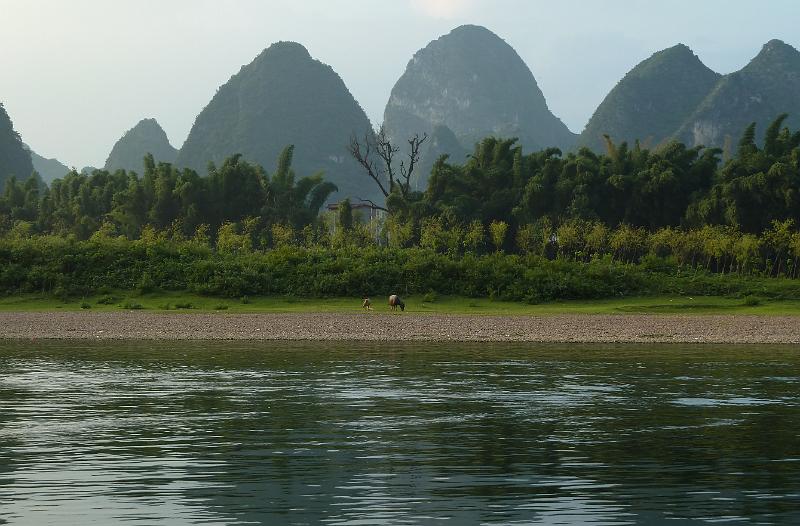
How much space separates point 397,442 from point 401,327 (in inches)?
843

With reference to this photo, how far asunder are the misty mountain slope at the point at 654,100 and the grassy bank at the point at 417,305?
140 metres

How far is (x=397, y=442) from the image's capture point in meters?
13.8

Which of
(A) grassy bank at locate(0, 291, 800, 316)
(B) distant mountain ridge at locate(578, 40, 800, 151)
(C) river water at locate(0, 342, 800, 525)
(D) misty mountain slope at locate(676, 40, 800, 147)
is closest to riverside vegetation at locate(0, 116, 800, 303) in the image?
(A) grassy bank at locate(0, 291, 800, 316)

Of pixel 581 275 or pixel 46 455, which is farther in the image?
pixel 581 275

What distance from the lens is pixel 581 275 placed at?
48906mm

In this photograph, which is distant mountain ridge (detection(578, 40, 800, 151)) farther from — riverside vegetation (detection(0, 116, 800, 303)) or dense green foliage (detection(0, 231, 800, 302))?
dense green foliage (detection(0, 231, 800, 302))

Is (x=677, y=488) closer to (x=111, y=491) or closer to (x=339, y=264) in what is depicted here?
(x=111, y=491)

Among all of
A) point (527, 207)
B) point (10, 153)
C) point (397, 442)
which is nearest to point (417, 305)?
point (527, 207)

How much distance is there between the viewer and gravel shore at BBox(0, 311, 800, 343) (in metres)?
32.6

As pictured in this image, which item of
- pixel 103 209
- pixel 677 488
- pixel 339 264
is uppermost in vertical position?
pixel 103 209

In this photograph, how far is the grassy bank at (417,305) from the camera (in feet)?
142

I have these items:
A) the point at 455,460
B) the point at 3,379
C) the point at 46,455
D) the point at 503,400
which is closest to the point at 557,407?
the point at 503,400

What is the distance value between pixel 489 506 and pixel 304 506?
1.88 m

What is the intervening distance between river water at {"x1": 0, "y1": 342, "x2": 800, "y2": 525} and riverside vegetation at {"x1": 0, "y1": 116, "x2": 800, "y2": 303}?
79.2ft
